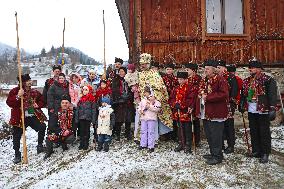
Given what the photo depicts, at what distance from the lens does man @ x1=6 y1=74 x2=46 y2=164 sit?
23.0 feet

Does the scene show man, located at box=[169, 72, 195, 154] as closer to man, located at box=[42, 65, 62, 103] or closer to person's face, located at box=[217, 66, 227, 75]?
person's face, located at box=[217, 66, 227, 75]

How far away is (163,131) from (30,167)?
3079mm

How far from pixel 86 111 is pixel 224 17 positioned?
5.20m

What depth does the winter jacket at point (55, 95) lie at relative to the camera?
7.14 meters

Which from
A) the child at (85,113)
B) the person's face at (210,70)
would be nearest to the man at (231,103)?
the person's face at (210,70)

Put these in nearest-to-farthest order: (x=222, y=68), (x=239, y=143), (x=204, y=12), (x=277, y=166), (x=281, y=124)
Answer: (x=277, y=166) → (x=222, y=68) → (x=239, y=143) → (x=281, y=124) → (x=204, y=12)

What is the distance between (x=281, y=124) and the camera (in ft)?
27.6

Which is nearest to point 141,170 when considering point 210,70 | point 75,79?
point 210,70

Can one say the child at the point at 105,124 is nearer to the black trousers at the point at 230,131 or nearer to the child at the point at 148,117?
the child at the point at 148,117

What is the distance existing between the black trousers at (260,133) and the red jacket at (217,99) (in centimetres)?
71

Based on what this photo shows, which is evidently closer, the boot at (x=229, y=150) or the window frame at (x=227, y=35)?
the boot at (x=229, y=150)

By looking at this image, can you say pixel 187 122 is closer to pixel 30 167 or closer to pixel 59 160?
pixel 59 160

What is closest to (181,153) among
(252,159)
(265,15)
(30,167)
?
(252,159)

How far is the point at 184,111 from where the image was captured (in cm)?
644
